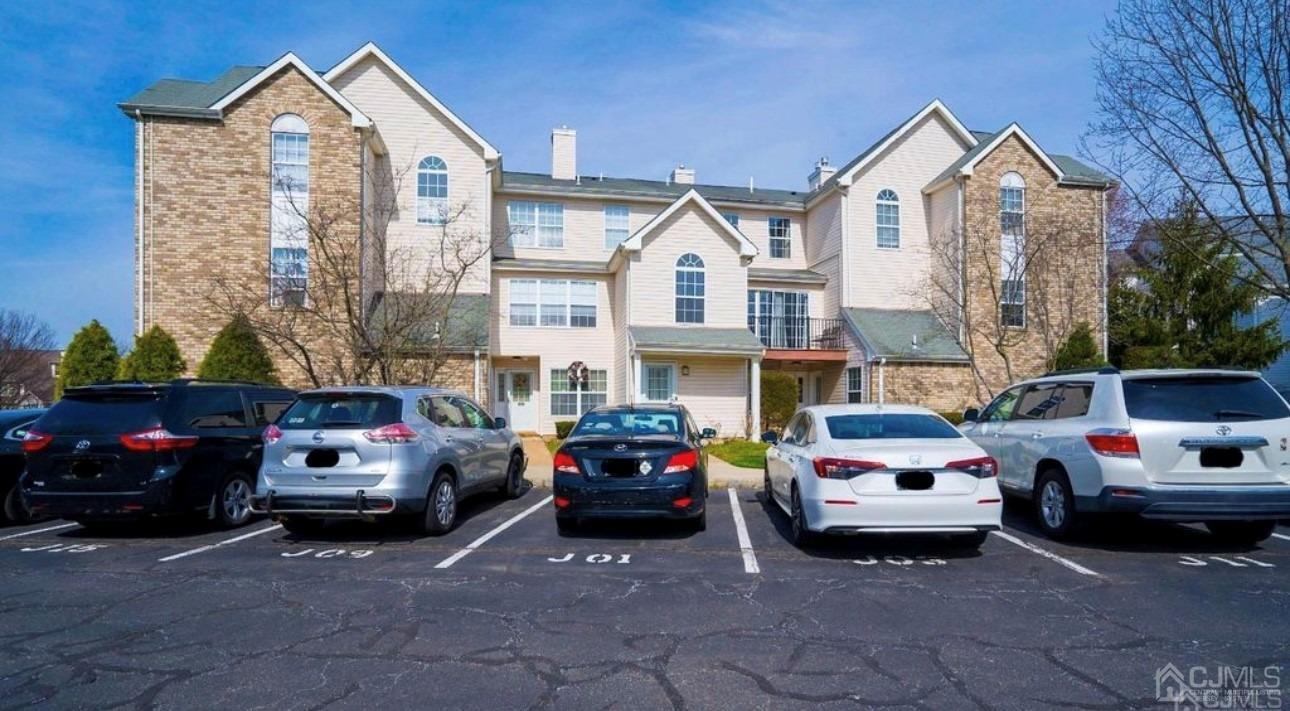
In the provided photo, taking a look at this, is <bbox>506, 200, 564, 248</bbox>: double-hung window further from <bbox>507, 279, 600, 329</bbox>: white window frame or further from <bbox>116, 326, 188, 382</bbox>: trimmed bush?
<bbox>116, 326, 188, 382</bbox>: trimmed bush

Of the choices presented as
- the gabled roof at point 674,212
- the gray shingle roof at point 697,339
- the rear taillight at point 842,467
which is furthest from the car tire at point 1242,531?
the gabled roof at point 674,212

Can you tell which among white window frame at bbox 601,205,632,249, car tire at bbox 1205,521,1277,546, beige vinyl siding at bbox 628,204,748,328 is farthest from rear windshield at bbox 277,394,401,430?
white window frame at bbox 601,205,632,249

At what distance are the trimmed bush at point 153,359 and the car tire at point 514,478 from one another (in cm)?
1108

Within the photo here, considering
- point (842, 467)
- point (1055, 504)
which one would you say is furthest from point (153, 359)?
point (1055, 504)

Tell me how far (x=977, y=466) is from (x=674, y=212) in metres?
15.5

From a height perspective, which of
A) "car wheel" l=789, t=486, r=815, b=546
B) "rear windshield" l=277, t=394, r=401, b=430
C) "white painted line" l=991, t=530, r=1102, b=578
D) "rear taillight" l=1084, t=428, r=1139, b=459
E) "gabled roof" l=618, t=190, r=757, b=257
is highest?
"gabled roof" l=618, t=190, r=757, b=257

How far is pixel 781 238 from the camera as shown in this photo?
26984 millimetres

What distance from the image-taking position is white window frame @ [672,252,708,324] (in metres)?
21.7

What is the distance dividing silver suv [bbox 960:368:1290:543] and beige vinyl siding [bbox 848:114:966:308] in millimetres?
16423

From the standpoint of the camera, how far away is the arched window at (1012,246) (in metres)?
23.0

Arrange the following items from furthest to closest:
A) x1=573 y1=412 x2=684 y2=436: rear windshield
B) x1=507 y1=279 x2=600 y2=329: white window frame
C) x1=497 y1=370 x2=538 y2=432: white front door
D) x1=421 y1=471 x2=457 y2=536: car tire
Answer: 1. x1=497 y1=370 x2=538 y2=432: white front door
2. x1=507 y1=279 x2=600 y2=329: white window frame
3. x1=573 y1=412 x2=684 y2=436: rear windshield
4. x1=421 y1=471 x2=457 y2=536: car tire

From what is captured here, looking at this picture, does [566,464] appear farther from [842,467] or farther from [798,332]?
[798,332]

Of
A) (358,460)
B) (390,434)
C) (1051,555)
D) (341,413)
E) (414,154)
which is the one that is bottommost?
(1051,555)

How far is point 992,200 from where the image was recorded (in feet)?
76.3
